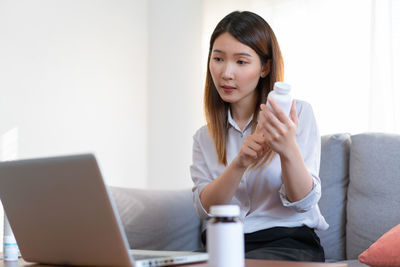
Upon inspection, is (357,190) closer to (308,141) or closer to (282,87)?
(308,141)

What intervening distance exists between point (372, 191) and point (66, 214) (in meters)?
1.24

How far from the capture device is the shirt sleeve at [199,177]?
1723mm

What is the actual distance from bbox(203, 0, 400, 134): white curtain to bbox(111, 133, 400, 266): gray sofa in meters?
0.56

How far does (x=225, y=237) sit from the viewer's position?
0.83 metres

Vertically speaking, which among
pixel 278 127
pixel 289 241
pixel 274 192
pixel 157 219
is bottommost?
pixel 157 219

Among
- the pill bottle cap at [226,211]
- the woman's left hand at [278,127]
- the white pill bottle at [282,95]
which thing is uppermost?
the white pill bottle at [282,95]

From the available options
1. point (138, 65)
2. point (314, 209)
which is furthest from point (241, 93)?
point (138, 65)

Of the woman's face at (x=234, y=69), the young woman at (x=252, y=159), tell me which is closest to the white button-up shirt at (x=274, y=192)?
the young woman at (x=252, y=159)

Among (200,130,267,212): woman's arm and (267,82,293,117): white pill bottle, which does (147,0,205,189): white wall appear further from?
(267,82,293,117): white pill bottle

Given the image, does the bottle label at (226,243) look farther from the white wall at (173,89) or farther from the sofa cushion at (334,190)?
the white wall at (173,89)

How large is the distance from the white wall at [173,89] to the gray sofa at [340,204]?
1.32 m

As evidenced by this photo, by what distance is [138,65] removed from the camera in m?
3.75

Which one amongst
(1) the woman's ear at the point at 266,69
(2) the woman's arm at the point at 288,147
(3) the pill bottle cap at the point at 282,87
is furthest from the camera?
(1) the woman's ear at the point at 266,69

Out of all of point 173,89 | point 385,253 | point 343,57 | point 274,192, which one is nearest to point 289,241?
point 274,192
